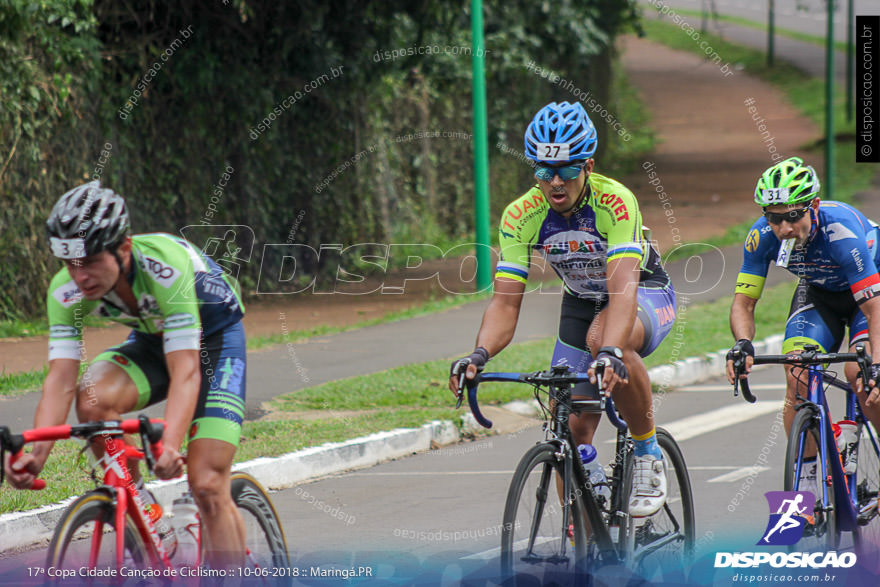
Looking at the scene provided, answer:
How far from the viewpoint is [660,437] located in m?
5.44

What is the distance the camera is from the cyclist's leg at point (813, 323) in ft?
19.0

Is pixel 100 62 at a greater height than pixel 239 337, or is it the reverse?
pixel 100 62

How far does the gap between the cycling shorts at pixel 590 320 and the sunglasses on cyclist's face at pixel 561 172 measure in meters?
0.71

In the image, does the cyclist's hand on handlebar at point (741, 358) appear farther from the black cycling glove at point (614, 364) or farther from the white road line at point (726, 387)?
the white road line at point (726, 387)

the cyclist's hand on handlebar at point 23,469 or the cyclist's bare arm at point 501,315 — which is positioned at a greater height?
the cyclist's bare arm at point 501,315

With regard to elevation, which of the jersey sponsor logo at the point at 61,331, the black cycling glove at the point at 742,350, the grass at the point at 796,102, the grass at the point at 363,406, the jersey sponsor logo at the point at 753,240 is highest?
the grass at the point at 796,102

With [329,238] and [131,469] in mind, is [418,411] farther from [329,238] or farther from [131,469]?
[329,238]

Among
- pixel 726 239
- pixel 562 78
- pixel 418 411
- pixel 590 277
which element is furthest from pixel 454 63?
pixel 590 277

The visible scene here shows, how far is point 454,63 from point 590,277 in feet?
43.8

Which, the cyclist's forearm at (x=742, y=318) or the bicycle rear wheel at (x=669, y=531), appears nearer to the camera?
the bicycle rear wheel at (x=669, y=531)

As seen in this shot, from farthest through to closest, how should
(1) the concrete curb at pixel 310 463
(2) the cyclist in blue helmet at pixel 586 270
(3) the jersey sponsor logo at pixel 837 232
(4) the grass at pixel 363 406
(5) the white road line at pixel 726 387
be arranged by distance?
1. (5) the white road line at pixel 726 387
2. (4) the grass at pixel 363 406
3. (1) the concrete curb at pixel 310 463
4. (3) the jersey sponsor logo at pixel 837 232
5. (2) the cyclist in blue helmet at pixel 586 270

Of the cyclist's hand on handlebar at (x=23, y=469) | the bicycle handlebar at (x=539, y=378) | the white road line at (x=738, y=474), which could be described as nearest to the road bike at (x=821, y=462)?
the bicycle handlebar at (x=539, y=378)

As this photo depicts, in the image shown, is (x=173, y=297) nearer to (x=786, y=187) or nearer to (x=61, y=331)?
(x=61, y=331)

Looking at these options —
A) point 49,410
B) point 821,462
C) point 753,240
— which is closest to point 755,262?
point 753,240
